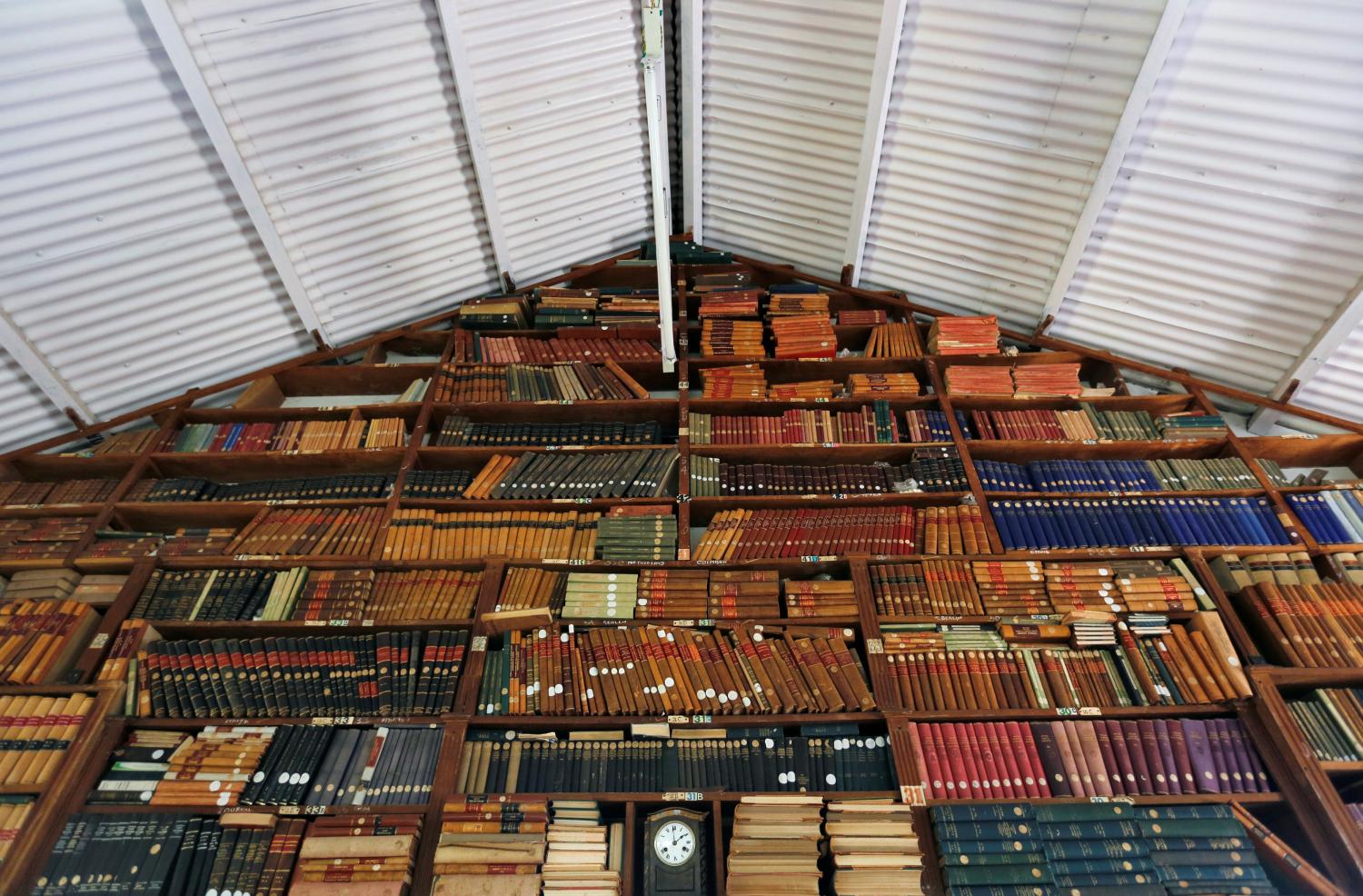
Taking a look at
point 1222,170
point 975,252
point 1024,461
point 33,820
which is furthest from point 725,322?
point 33,820

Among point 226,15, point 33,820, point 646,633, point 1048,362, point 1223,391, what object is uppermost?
point 226,15

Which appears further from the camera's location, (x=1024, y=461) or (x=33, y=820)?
(x=1024, y=461)

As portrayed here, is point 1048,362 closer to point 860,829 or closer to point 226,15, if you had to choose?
point 860,829

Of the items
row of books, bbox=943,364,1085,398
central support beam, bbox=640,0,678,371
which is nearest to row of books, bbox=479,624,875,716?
central support beam, bbox=640,0,678,371

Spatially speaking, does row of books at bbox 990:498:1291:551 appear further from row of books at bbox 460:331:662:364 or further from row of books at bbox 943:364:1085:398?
row of books at bbox 460:331:662:364

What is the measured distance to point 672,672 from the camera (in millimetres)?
3402

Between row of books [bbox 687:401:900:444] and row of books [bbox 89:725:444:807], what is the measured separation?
229cm

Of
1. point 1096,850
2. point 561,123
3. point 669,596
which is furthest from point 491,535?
point 1096,850

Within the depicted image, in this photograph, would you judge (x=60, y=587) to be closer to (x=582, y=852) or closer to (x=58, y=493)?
(x=58, y=493)

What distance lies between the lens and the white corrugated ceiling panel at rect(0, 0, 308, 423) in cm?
346

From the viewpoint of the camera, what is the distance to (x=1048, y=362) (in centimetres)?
509

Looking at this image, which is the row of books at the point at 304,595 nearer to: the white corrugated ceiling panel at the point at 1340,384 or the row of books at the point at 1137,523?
the row of books at the point at 1137,523

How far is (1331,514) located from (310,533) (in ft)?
18.7

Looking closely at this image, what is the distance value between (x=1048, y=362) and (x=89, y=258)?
6.06 metres
